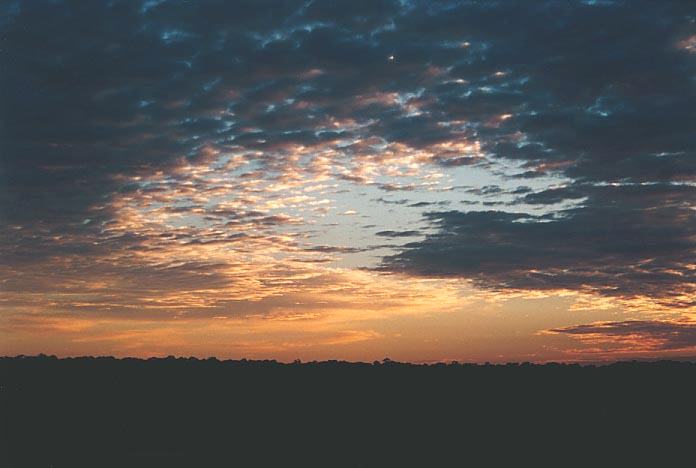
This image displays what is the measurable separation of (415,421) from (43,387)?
802 inches

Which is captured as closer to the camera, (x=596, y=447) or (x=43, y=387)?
(x=596, y=447)

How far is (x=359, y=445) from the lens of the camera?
27.8m

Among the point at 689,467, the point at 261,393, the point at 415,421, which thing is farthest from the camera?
the point at 261,393

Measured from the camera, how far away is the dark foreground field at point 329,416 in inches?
1049

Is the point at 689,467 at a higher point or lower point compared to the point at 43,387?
lower

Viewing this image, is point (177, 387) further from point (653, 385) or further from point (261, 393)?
point (653, 385)

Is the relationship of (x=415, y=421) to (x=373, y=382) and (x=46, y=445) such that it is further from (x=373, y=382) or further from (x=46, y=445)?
(x=46, y=445)

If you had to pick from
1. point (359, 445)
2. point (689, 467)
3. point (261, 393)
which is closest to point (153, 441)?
point (359, 445)

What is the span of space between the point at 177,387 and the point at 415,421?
13786 millimetres

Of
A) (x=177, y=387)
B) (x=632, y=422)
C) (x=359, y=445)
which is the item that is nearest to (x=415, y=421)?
(x=359, y=445)

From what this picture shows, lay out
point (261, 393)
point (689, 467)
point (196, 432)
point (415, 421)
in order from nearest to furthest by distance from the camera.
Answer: point (689, 467), point (196, 432), point (415, 421), point (261, 393)

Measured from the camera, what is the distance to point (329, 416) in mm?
32906

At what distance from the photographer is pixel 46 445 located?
27.6 meters

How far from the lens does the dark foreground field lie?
87.5 feet
